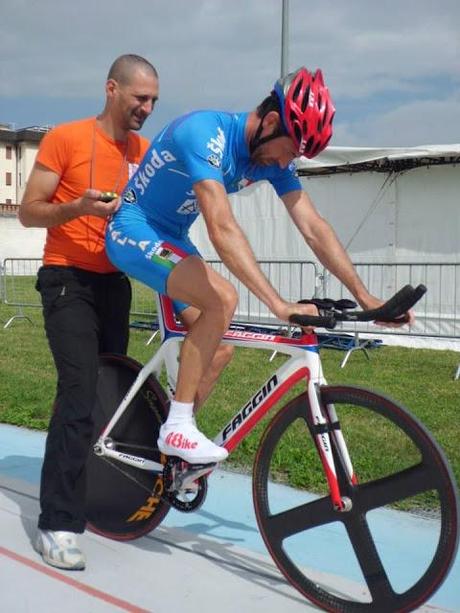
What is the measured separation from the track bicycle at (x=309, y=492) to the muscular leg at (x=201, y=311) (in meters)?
0.19

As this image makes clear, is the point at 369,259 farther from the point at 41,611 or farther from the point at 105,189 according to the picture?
the point at 41,611

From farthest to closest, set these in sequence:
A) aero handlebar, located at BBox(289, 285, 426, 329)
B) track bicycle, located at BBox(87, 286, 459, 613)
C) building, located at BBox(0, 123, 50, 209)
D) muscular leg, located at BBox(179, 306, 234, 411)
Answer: building, located at BBox(0, 123, 50, 209) < muscular leg, located at BBox(179, 306, 234, 411) < track bicycle, located at BBox(87, 286, 459, 613) < aero handlebar, located at BBox(289, 285, 426, 329)

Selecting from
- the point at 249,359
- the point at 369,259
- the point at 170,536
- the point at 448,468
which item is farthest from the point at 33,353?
the point at 448,468

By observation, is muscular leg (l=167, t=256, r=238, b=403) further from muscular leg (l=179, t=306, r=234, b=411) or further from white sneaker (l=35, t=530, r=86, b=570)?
white sneaker (l=35, t=530, r=86, b=570)

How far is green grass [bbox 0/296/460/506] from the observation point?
16.6 ft

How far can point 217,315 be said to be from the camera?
10.8ft

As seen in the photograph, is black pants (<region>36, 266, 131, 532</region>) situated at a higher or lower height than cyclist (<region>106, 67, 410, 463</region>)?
lower

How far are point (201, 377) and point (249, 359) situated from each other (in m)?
6.72

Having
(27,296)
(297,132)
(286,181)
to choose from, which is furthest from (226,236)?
(27,296)

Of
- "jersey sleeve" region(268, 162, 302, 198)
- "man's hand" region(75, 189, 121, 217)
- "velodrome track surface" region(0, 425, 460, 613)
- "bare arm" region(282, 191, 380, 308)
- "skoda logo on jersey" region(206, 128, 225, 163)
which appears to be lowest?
"velodrome track surface" region(0, 425, 460, 613)

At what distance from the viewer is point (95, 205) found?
3428 millimetres

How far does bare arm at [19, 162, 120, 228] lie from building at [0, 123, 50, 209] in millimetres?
66071

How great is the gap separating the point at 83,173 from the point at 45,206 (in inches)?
10.1

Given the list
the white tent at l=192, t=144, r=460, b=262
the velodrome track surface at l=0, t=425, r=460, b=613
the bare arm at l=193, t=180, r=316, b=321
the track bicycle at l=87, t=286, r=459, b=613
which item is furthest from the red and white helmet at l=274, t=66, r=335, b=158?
the white tent at l=192, t=144, r=460, b=262
